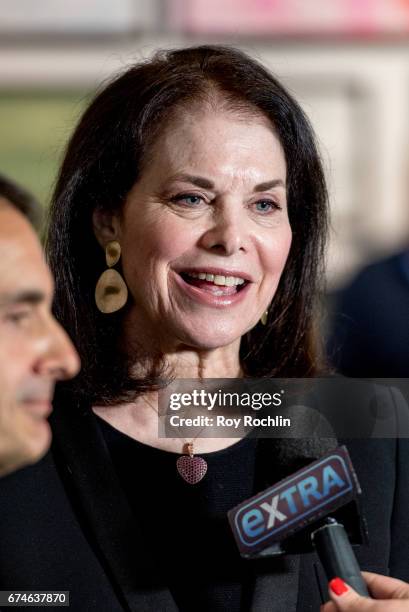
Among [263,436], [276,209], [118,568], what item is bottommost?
[118,568]

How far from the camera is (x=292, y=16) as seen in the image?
316 cm

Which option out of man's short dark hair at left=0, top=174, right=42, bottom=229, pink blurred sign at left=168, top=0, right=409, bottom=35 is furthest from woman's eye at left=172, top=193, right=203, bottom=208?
pink blurred sign at left=168, top=0, right=409, bottom=35

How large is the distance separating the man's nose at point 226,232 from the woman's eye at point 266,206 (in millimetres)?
29

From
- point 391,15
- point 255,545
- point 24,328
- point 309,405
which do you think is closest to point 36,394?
point 24,328

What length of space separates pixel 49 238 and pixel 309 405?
0.34 metres

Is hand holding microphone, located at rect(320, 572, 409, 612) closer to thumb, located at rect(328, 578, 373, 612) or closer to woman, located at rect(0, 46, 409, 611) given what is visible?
thumb, located at rect(328, 578, 373, 612)

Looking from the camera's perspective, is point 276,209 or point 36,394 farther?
point 276,209

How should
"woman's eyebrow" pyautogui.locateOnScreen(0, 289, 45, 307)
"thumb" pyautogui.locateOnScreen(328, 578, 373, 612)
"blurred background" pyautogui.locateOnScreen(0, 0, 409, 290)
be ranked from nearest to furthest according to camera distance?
"woman's eyebrow" pyautogui.locateOnScreen(0, 289, 45, 307), "thumb" pyautogui.locateOnScreen(328, 578, 373, 612), "blurred background" pyautogui.locateOnScreen(0, 0, 409, 290)

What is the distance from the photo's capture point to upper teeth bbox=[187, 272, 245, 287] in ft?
3.41

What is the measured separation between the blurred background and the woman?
6.38ft

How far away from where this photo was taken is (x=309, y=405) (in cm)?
106

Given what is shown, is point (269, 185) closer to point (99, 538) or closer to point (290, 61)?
point (99, 538)

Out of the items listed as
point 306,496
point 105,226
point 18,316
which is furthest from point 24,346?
point 105,226

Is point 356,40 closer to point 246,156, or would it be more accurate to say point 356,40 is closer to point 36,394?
point 246,156
